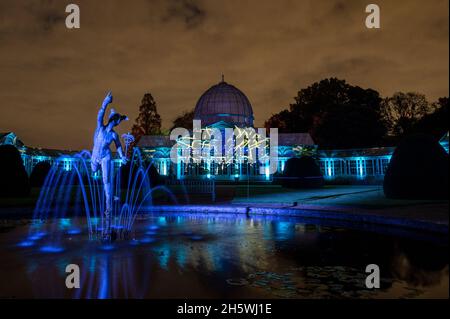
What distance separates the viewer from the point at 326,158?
199 feet

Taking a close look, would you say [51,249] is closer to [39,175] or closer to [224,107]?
[39,175]

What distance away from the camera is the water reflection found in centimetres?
570

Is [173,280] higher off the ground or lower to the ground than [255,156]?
lower

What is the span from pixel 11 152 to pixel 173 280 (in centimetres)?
2137

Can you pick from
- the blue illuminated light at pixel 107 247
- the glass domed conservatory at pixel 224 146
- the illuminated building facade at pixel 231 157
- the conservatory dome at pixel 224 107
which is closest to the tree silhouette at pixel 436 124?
the illuminated building facade at pixel 231 157

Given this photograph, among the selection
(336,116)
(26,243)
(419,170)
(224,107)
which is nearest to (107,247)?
(26,243)

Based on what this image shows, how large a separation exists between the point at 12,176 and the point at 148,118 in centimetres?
5976

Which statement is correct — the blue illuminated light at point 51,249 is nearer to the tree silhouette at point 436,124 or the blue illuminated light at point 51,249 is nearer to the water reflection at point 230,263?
the water reflection at point 230,263

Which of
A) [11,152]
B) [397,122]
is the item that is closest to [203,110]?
[397,122]

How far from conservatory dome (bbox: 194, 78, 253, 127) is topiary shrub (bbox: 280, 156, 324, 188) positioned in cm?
3098

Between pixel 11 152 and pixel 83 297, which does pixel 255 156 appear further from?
pixel 83 297
